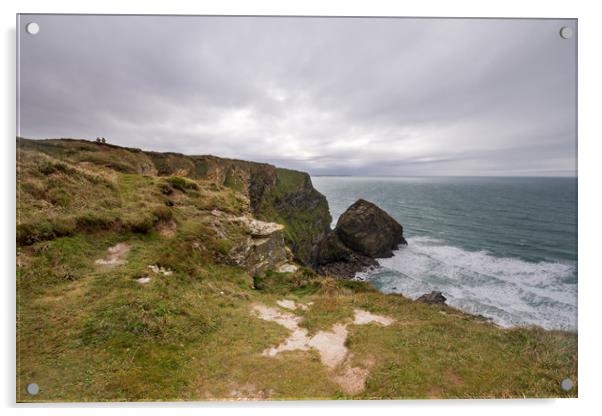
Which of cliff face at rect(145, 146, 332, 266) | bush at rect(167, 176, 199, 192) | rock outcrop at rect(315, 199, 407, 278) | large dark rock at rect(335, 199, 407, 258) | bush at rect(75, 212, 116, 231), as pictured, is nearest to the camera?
bush at rect(75, 212, 116, 231)

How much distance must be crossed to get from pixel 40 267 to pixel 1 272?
0.79 metres

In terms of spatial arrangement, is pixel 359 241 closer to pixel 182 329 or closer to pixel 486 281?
pixel 486 281

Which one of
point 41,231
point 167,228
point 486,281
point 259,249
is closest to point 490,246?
point 486,281

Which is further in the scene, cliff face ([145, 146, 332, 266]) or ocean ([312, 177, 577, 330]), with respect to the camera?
cliff face ([145, 146, 332, 266])

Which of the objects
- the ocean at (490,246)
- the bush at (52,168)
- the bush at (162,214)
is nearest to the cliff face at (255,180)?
the bush at (52,168)

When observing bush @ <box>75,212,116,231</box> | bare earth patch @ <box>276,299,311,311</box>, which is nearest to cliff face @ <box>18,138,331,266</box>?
bush @ <box>75,212,116,231</box>

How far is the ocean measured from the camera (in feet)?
22.2

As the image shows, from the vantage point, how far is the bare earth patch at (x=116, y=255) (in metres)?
8.62

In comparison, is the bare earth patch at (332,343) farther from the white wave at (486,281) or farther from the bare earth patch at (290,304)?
the white wave at (486,281)

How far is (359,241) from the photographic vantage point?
33406 millimetres

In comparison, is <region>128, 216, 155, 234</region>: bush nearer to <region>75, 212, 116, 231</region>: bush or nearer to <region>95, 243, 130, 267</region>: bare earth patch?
<region>75, 212, 116, 231</region>: bush

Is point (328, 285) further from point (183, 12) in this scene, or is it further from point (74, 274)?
point (183, 12)

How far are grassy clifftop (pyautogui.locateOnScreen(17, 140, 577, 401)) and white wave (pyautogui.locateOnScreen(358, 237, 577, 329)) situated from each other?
1.82m
